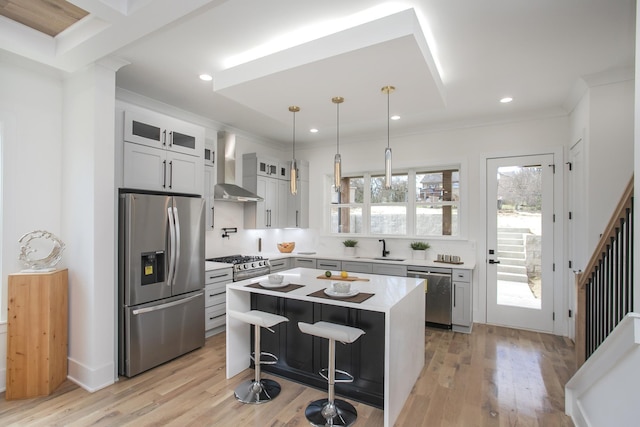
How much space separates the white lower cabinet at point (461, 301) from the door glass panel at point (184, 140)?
3628mm

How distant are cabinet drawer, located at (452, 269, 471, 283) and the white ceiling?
2.21 meters

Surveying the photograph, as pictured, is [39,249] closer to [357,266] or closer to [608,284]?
[357,266]

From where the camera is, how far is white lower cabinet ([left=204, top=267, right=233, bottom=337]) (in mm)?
3918

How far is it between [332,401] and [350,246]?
128 inches

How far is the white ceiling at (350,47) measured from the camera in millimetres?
2197

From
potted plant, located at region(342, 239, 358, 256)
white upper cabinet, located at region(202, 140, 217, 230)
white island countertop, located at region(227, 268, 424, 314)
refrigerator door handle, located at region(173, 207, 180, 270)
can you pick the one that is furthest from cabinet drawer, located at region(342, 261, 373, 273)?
refrigerator door handle, located at region(173, 207, 180, 270)

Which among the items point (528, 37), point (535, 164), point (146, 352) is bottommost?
point (146, 352)

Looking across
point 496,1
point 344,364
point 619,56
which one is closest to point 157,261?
point 344,364

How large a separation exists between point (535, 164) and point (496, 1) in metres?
2.89

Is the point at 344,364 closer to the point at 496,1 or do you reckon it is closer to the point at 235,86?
the point at 235,86

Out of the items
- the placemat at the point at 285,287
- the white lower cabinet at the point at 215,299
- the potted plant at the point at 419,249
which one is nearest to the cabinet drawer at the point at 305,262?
the white lower cabinet at the point at 215,299

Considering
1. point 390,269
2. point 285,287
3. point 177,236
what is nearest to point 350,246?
point 390,269

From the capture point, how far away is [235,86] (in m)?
2.87

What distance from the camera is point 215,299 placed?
13.2 feet
